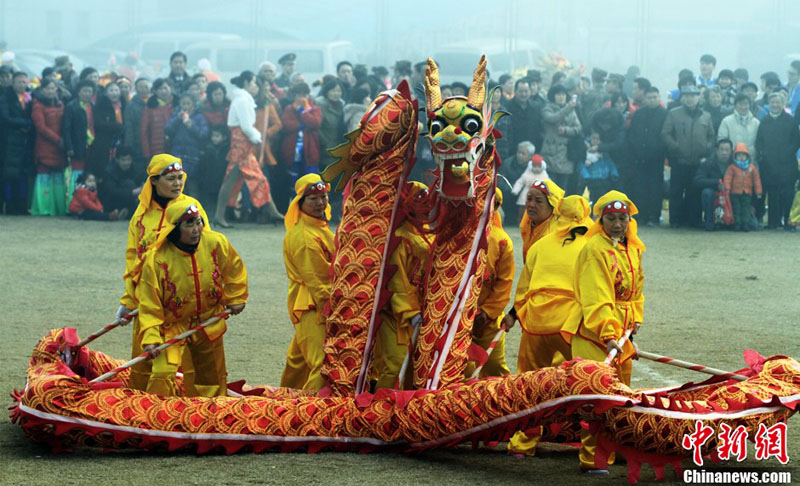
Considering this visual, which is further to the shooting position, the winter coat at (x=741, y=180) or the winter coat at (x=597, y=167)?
the winter coat at (x=597, y=167)

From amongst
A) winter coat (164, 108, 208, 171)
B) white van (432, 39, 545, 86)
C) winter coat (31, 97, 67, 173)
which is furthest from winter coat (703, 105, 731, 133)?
winter coat (31, 97, 67, 173)

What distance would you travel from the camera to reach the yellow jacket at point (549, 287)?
6359mm

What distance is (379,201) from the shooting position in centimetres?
646

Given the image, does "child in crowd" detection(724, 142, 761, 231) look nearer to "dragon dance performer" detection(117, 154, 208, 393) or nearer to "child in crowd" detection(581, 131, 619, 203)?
"child in crowd" detection(581, 131, 619, 203)

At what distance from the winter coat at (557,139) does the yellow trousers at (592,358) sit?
30.3 feet

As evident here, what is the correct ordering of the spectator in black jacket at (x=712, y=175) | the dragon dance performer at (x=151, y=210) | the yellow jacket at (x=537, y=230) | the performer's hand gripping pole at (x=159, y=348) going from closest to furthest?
the performer's hand gripping pole at (x=159, y=348)
the yellow jacket at (x=537, y=230)
the dragon dance performer at (x=151, y=210)
the spectator in black jacket at (x=712, y=175)

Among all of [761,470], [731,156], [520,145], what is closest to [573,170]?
[520,145]

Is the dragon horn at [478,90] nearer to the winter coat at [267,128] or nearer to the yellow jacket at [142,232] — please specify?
the yellow jacket at [142,232]

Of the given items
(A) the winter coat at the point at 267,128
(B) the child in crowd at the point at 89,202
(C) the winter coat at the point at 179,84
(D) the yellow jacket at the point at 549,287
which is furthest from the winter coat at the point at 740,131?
(D) the yellow jacket at the point at 549,287

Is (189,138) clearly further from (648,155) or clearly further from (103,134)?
(648,155)

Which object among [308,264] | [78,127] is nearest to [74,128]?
[78,127]

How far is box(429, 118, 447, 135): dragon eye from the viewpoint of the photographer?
20.2 feet

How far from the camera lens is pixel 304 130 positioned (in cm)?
1540

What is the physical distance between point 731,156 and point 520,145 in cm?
256
